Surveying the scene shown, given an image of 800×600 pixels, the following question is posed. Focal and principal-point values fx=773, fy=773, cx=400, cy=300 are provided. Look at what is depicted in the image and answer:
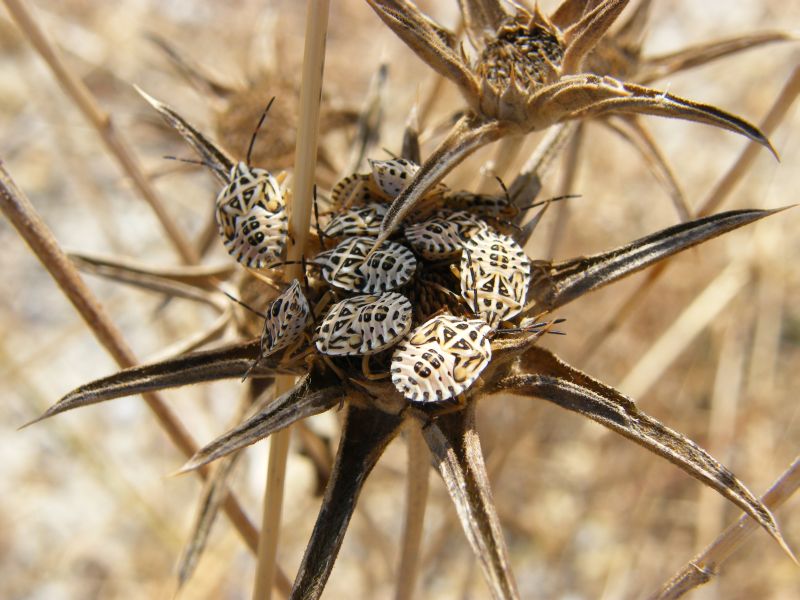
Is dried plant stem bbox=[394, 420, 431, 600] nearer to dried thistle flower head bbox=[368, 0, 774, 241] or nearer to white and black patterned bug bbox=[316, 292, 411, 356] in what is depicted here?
white and black patterned bug bbox=[316, 292, 411, 356]

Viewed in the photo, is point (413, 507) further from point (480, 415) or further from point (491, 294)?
point (480, 415)

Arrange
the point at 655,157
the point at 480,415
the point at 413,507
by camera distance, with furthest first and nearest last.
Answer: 1. the point at 480,415
2. the point at 655,157
3. the point at 413,507

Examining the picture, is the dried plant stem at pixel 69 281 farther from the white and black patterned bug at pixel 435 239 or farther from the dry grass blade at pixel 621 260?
the dry grass blade at pixel 621 260

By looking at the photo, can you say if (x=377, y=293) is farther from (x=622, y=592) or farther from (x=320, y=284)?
(x=622, y=592)

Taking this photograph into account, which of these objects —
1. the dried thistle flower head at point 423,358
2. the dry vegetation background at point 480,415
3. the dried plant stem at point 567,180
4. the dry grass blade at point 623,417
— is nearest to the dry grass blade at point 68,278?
the dried thistle flower head at point 423,358

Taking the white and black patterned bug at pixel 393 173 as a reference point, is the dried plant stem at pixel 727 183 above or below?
above

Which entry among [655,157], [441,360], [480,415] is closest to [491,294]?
[441,360]

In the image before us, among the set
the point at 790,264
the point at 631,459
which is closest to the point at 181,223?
the point at 631,459
